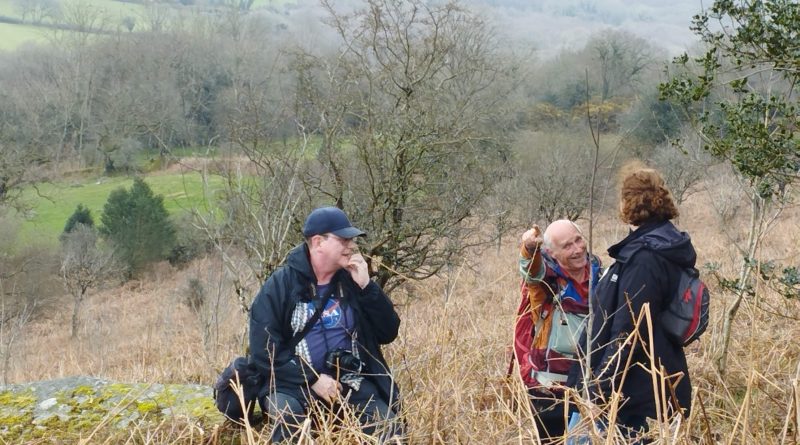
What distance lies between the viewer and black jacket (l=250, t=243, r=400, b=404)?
116 inches

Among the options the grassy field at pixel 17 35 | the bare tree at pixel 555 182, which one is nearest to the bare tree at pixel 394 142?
the bare tree at pixel 555 182

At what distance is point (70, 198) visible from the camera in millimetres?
36719

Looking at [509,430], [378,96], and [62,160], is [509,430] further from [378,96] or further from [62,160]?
[62,160]

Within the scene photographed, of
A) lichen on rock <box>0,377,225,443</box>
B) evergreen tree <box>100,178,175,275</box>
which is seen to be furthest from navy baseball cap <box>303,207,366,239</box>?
evergreen tree <box>100,178,175,275</box>

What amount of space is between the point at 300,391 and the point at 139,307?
2223cm

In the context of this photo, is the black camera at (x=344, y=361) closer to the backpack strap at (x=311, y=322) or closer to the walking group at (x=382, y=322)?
the walking group at (x=382, y=322)

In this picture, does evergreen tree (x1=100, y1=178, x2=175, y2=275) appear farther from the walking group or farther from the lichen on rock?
the walking group

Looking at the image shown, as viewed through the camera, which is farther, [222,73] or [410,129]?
[222,73]

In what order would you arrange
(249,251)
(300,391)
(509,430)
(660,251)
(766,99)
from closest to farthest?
(509,430) → (660,251) → (300,391) → (766,99) → (249,251)

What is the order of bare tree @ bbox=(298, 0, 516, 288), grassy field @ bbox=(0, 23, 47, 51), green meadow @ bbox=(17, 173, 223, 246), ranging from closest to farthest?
bare tree @ bbox=(298, 0, 516, 288), green meadow @ bbox=(17, 173, 223, 246), grassy field @ bbox=(0, 23, 47, 51)

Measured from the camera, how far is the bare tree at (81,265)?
2144cm

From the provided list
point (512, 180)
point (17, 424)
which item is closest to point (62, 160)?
point (512, 180)

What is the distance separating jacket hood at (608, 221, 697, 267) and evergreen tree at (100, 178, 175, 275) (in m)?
27.8

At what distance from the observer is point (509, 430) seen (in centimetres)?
216
